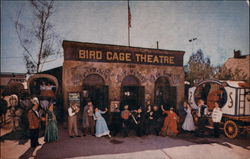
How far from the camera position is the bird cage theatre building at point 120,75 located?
29.6 ft

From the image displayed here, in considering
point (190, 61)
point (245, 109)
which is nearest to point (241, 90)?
point (245, 109)

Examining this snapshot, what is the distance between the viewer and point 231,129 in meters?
7.38

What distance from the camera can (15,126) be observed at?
791 cm

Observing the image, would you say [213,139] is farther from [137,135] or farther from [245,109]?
[137,135]

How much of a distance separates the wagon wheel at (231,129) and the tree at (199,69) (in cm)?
925

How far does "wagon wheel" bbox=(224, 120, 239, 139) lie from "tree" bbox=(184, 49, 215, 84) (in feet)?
30.3

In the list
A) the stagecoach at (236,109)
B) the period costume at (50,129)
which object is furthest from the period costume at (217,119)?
the period costume at (50,129)

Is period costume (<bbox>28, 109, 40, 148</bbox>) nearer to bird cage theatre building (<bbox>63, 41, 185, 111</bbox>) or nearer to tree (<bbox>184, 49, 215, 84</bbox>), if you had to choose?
bird cage theatre building (<bbox>63, 41, 185, 111</bbox>)

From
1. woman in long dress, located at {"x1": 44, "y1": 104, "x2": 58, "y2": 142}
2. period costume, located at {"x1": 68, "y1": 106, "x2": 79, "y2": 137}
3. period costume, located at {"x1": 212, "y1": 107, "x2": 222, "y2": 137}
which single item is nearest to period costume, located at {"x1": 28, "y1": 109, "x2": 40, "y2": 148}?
woman in long dress, located at {"x1": 44, "y1": 104, "x2": 58, "y2": 142}

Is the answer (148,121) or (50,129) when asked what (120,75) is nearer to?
(148,121)

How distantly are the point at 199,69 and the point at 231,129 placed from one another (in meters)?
10.6

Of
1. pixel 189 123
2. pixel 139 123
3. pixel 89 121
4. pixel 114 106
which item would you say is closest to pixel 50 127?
pixel 89 121

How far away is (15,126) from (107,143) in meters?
5.52

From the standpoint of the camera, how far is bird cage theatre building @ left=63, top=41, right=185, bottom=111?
901 cm
